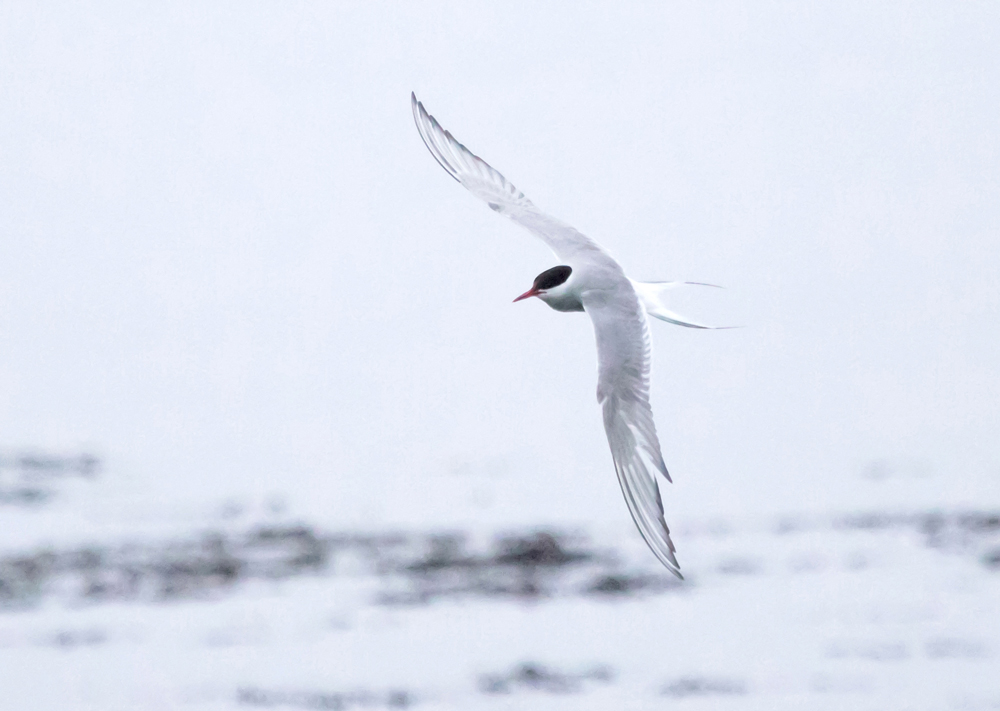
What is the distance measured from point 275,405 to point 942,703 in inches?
320

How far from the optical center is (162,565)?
34.2 ft

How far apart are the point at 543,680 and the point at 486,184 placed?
325cm

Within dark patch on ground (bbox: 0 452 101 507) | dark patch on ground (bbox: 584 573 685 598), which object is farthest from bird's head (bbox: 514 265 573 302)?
dark patch on ground (bbox: 0 452 101 507)

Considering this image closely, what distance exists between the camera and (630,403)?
17.8 feet

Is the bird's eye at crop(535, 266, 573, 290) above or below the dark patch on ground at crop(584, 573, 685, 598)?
above

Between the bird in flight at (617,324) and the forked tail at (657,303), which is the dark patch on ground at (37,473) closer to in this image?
the bird in flight at (617,324)

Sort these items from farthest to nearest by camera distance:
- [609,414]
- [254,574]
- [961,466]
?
[961,466] → [254,574] → [609,414]

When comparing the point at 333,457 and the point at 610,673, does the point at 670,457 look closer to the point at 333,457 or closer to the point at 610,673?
the point at 333,457

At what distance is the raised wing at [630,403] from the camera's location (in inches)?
202

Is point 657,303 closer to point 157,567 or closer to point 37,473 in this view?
point 157,567

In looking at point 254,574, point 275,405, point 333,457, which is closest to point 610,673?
point 254,574

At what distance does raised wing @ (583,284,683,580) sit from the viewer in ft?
16.8

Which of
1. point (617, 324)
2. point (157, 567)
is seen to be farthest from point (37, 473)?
point (617, 324)

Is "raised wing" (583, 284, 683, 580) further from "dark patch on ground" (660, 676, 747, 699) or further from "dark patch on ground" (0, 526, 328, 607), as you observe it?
"dark patch on ground" (0, 526, 328, 607)
